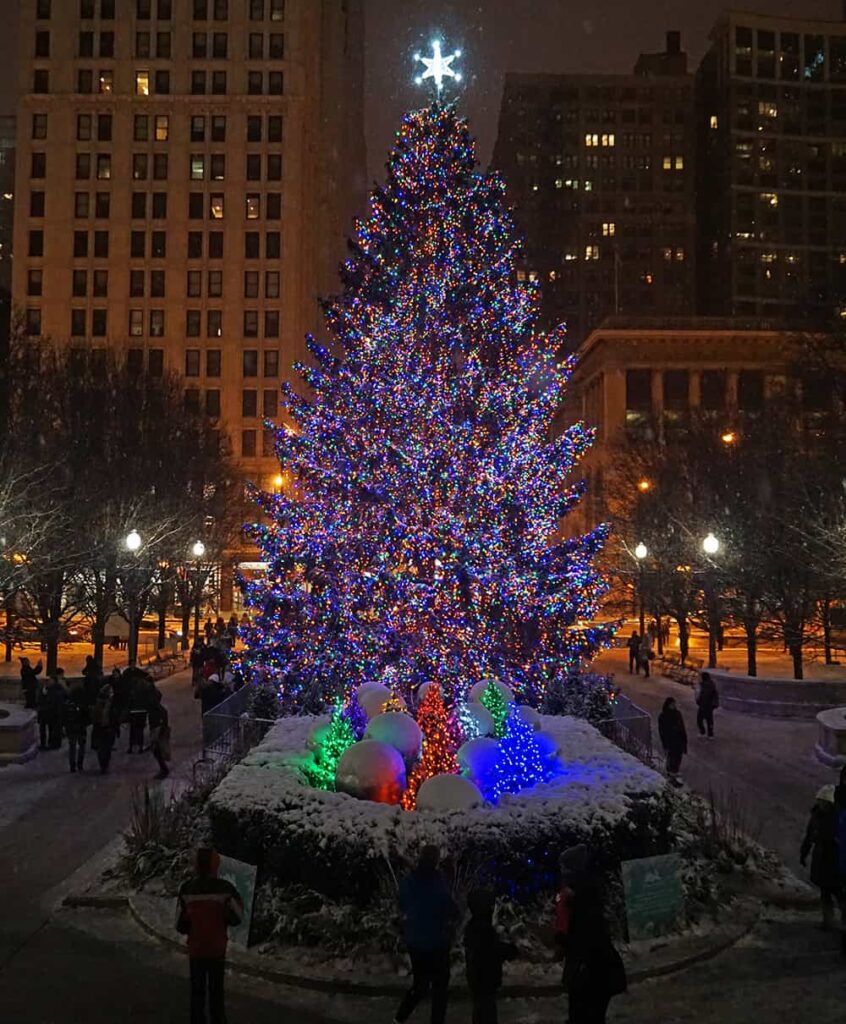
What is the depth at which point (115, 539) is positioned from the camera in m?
31.8

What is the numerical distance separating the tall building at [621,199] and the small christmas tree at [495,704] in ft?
418

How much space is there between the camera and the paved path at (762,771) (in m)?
14.1

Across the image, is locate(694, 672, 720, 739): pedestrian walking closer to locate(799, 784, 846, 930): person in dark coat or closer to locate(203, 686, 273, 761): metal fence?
locate(203, 686, 273, 761): metal fence

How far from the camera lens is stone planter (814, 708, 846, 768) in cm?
1823

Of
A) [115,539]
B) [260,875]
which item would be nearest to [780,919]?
[260,875]

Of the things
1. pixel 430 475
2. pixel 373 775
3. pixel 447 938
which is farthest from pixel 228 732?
pixel 447 938

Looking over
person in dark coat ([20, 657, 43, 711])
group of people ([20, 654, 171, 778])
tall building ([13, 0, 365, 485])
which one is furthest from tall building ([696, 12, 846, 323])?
group of people ([20, 654, 171, 778])

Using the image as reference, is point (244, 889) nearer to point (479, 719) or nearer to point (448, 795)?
point (448, 795)

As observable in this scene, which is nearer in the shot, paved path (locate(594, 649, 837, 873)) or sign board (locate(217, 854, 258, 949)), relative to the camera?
sign board (locate(217, 854, 258, 949))

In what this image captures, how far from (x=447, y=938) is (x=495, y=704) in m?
6.08

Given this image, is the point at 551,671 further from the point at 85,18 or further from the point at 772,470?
the point at 85,18

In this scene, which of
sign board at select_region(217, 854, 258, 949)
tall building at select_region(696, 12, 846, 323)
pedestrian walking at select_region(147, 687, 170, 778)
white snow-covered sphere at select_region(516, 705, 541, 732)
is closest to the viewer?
sign board at select_region(217, 854, 258, 949)

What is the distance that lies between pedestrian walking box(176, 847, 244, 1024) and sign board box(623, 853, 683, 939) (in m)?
4.06

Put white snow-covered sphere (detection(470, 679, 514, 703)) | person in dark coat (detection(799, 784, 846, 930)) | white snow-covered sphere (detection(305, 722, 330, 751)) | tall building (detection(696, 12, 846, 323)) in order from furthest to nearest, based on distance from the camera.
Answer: tall building (detection(696, 12, 846, 323)) → white snow-covered sphere (detection(470, 679, 514, 703)) → white snow-covered sphere (detection(305, 722, 330, 751)) → person in dark coat (detection(799, 784, 846, 930))
